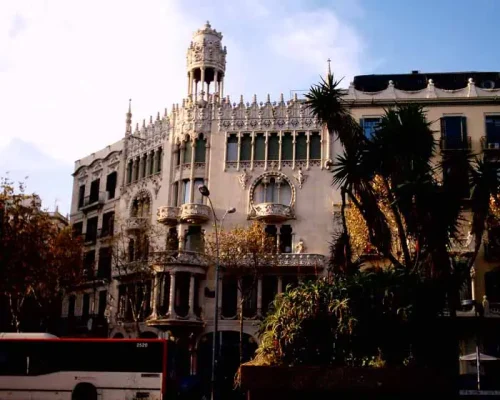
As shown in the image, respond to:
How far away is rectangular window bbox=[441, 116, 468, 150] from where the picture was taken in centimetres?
4938

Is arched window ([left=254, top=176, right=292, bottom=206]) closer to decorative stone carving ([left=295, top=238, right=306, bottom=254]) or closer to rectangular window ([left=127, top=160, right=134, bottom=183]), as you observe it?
decorative stone carving ([left=295, top=238, right=306, bottom=254])

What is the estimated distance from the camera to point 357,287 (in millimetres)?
16750

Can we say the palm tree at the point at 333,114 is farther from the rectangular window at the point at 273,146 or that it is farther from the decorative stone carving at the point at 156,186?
the decorative stone carving at the point at 156,186

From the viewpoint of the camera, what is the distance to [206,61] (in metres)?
54.0

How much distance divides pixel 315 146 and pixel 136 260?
15023 millimetres

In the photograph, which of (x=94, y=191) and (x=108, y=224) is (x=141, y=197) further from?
(x=94, y=191)

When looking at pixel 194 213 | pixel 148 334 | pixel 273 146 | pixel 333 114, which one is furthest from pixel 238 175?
pixel 333 114

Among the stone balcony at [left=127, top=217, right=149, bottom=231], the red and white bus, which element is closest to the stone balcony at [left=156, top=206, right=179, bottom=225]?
the stone balcony at [left=127, top=217, right=149, bottom=231]

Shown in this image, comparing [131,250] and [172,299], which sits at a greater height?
[131,250]

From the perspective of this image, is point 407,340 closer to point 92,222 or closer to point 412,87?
point 412,87

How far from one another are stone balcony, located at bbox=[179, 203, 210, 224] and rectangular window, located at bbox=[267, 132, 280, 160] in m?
5.94

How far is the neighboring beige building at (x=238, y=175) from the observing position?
161ft

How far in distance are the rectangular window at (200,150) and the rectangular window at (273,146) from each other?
478cm

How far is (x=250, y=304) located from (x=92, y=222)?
63.4 feet
